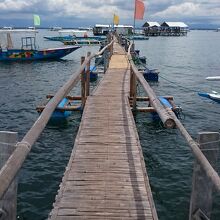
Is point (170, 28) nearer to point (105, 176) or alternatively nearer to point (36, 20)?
point (36, 20)

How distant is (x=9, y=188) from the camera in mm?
4871

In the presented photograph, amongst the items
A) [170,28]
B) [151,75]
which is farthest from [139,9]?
[170,28]

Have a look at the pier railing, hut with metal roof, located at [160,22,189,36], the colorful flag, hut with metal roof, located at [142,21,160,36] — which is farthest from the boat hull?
hut with metal roof, located at [160,22,189,36]

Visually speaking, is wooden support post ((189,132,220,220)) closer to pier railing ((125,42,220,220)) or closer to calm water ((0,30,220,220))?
pier railing ((125,42,220,220))

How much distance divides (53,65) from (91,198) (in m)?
42.8

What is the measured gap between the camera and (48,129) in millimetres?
16578

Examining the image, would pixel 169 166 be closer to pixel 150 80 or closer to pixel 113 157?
pixel 113 157

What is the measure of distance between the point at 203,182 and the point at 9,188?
320 cm

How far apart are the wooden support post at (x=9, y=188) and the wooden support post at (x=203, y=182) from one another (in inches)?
116

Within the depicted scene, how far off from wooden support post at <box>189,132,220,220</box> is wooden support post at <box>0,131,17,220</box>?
2.93m

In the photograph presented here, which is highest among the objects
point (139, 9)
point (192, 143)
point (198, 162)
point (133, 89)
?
point (139, 9)

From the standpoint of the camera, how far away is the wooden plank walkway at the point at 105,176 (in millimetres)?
5723

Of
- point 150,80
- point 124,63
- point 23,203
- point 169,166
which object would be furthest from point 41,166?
point 150,80

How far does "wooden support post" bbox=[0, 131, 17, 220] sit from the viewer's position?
181 inches
